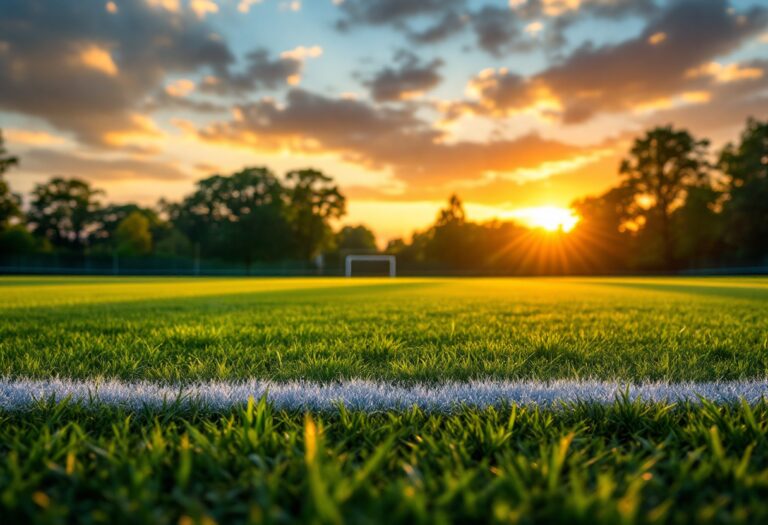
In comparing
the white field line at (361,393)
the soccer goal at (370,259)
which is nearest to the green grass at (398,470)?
the white field line at (361,393)

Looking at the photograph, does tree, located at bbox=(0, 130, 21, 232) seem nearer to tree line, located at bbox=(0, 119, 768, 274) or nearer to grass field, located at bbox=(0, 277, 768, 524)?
tree line, located at bbox=(0, 119, 768, 274)

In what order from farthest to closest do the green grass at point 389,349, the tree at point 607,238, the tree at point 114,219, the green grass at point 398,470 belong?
the tree at point 114,219
the tree at point 607,238
the green grass at point 389,349
the green grass at point 398,470

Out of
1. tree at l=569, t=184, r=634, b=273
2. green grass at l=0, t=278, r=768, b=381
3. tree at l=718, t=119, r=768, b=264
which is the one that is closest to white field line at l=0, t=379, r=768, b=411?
green grass at l=0, t=278, r=768, b=381

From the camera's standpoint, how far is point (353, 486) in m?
0.92

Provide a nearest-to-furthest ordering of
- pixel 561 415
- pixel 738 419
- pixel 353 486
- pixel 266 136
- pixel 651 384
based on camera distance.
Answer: pixel 353 486 → pixel 738 419 → pixel 561 415 → pixel 651 384 → pixel 266 136

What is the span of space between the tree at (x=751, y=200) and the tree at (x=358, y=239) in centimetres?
4962

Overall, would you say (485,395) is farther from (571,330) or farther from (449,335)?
(571,330)

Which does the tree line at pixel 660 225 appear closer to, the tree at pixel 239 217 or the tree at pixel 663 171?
the tree at pixel 663 171

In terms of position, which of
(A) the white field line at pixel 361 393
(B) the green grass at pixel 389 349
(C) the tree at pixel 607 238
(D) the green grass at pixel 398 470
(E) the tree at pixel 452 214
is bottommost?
(B) the green grass at pixel 389 349

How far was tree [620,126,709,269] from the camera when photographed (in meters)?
43.3

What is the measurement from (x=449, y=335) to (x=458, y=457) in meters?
2.55

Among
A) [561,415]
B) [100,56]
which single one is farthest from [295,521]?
[100,56]

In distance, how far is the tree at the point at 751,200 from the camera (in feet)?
117

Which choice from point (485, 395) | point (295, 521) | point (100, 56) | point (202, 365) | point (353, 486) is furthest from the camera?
point (100, 56)
